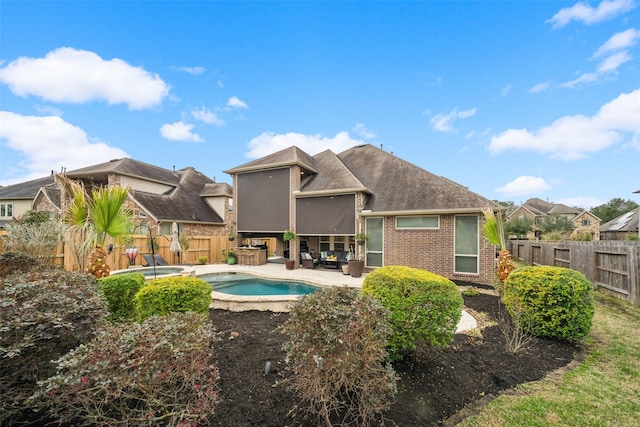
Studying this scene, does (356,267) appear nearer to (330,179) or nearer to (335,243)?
(330,179)

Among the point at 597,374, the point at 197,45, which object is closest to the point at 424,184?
the point at 597,374

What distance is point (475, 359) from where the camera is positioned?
3.96m

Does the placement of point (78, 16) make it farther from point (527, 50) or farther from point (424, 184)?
point (527, 50)

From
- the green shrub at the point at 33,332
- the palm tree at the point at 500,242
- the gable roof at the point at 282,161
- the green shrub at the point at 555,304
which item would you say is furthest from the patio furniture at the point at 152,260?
the green shrub at the point at 555,304

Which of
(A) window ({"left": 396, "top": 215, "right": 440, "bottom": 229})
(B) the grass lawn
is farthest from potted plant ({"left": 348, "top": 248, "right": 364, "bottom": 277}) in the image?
(B) the grass lawn

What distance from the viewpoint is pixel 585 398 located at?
318 centimetres

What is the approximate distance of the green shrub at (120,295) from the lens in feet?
16.2

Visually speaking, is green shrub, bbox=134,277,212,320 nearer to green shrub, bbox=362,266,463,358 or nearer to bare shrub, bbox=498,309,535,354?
green shrub, bbox=362,266,463,358

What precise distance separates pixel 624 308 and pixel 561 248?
5080 millimetres

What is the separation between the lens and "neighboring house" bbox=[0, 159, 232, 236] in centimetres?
1672

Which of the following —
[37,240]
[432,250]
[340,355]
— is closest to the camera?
[340,355]

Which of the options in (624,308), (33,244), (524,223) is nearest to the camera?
(624,308)

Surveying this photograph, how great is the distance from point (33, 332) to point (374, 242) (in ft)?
38.5

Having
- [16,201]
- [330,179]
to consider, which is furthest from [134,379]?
[16,201]
